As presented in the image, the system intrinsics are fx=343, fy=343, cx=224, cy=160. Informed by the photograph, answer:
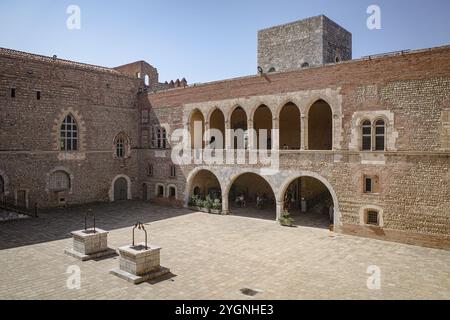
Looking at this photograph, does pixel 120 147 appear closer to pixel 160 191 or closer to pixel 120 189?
pixel 120 189

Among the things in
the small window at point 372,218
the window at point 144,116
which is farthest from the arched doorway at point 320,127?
the window at point 144,116

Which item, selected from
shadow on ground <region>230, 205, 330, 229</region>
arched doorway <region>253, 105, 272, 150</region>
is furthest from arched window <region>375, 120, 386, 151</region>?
arched doorway <region>253, 105, 272, 150</region>

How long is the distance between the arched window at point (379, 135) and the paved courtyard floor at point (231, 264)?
170 inches

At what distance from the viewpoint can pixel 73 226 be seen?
1800cm

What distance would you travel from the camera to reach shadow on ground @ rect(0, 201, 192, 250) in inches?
615

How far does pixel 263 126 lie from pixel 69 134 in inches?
541

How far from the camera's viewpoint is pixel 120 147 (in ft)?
88.2

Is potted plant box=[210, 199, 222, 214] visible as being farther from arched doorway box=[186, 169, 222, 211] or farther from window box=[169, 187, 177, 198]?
window box=[169, 187, 177, 198]

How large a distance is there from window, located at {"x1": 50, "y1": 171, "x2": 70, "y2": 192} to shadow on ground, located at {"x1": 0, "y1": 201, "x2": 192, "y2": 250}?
156 cm

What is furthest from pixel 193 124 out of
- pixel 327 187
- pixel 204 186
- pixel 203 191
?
pixel 327 187

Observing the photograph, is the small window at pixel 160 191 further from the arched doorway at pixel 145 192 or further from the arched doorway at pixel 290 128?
the arched doorway at pixel 290 128

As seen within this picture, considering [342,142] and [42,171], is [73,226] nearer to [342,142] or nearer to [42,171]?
[42,171]

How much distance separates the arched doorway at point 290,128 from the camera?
77.7ft
